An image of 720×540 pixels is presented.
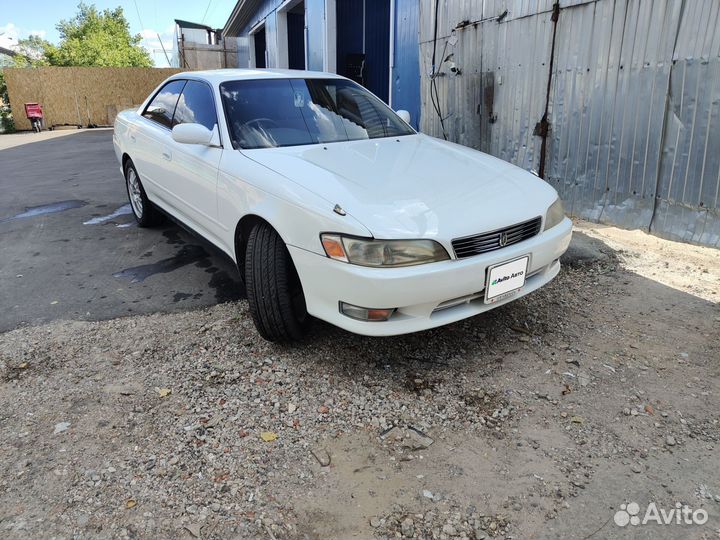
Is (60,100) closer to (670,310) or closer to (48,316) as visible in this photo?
(48,316)

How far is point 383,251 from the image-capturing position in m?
2.47

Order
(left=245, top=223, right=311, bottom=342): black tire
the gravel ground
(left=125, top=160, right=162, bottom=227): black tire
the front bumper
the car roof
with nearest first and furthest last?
the gravel ground < the front bumper < (left=245, top=223, right=311, bottom=342): black tire < the car roof < (left=125, top=160, right=162, bottom=227): black tire

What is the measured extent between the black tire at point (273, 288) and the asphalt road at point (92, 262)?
1.01 meters

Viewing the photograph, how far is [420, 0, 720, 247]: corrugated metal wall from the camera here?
405 cm

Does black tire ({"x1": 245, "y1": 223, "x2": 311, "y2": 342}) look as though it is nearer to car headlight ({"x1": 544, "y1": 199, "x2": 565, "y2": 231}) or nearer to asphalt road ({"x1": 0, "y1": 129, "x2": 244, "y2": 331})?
asphalt road ({"x1": 0, "y1": 129, "x2": 244, "y2": 331})

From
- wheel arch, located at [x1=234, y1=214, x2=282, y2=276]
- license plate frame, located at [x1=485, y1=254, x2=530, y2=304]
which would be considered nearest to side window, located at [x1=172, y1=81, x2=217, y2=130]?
wheel arch, located at [x1=234, y1=214, x2=282, y2=276]

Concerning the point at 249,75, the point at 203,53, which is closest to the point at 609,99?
the point at 249,75

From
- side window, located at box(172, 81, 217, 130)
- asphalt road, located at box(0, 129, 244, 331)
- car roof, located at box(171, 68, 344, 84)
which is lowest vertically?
asphalt road, located at box(0, 129, 244, 331)

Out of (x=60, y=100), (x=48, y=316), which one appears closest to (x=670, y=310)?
(x=48, y=316)

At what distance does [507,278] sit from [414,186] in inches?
27.4

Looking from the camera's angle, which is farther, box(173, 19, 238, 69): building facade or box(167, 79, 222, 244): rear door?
box(173, 19, 238, 69): building facade

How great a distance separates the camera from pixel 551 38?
17.0 ft

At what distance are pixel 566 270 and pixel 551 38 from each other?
2500mm

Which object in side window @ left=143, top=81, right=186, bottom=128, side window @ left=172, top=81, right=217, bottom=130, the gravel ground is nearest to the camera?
the gravel ground
